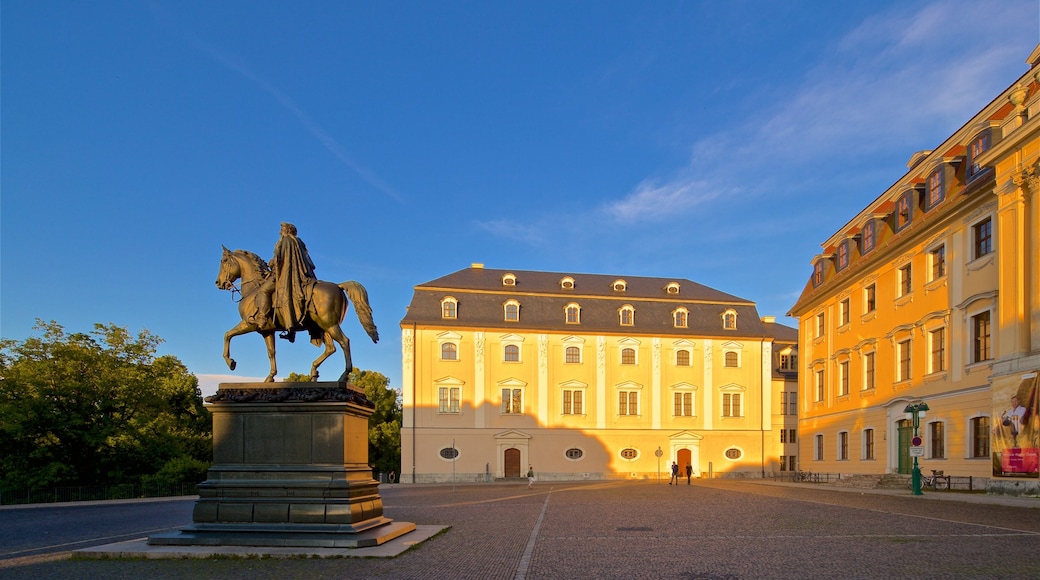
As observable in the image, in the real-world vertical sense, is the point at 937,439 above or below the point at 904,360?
below

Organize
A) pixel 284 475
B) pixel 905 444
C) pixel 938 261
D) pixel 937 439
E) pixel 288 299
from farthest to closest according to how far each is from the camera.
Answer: pixel 905 444, pixel 938 261, pixel 937 439, pixel 288 299, pixel 284 475

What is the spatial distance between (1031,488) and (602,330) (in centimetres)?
3540

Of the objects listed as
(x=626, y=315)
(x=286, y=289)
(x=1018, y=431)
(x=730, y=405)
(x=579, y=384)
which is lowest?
(x=730, y=405)

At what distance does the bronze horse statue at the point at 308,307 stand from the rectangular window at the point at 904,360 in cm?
2830

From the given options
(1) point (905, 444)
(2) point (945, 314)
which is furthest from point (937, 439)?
(2) point (945, 314)

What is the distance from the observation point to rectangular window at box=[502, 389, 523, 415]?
181 feet

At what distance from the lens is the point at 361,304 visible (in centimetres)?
1336

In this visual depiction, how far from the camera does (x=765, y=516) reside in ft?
59.5

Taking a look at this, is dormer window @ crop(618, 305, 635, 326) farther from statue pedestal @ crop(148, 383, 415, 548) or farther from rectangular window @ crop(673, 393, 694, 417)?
statue pedestal @ crop(148, 383, 415, 548)

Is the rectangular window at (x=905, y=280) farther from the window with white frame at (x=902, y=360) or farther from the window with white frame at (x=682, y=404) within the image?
the window with white frame at (x=682, y=404)

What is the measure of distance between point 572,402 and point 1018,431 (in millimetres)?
34834

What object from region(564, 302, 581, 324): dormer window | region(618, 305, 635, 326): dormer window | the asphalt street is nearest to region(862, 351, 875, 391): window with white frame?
the asphalt street

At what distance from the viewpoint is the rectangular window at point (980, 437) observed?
26844mm

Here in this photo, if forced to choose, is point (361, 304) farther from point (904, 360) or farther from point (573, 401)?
point (573, 401)
